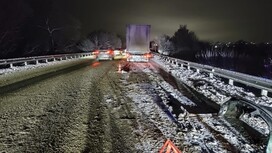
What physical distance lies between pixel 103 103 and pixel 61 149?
12.8ft

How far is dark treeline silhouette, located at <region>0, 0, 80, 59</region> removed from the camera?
118 ft

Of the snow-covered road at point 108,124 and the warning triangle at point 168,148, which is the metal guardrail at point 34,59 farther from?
the warning triangle at point 168,148

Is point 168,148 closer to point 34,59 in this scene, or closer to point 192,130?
point 192,130

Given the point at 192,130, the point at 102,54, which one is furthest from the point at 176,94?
the point at 102,54

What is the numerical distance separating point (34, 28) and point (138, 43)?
974 inches

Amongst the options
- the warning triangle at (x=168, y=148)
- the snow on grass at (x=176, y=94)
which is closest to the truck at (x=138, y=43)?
the snow on grass at (x=176, y=94)

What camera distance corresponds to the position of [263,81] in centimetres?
1193

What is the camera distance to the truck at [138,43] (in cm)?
2895

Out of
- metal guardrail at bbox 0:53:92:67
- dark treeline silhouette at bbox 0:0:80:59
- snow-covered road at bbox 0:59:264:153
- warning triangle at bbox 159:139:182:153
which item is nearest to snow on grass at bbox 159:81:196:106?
snow-covered road at bbox 0:59:264:153

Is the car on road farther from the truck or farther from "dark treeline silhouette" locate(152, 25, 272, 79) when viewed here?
"dark treeline silhouette" locate(152, 25, 272, 79)

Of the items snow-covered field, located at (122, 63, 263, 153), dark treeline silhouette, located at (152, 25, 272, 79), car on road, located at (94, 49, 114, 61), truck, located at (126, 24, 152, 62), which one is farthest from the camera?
dark treeline silhouette, located at (152, 25, 272, 79)

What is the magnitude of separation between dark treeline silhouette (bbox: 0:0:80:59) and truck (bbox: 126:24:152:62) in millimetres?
17250

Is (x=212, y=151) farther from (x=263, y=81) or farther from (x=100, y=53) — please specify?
(x=100, y=53)

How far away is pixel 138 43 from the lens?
29.0m
